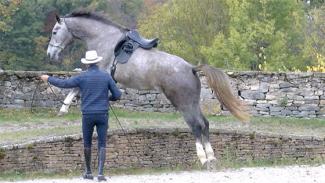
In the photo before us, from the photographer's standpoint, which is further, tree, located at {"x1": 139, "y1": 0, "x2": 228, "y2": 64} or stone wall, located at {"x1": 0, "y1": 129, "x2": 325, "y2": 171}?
tree, located at {"x1": 139, "y1": 0, "x2": 228, "y2": 64}

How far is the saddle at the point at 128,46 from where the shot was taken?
12.5 metres

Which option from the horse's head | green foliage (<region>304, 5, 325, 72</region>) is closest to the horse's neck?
the horse's head

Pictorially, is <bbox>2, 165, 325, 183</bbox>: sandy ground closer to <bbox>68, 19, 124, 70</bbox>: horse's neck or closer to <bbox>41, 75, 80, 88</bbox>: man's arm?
<bbox>41, 75, 80, 88</bbox>: man's arm

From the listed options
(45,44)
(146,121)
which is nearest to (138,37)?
(146,121)

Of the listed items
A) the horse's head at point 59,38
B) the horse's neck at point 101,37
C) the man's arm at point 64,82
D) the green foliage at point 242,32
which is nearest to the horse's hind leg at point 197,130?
the horse's neck at point 101,37

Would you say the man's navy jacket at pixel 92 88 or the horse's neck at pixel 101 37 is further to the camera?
the horse's neck at pixel 101 37

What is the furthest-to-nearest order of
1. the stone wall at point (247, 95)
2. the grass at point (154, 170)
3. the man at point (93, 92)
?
1. the stone wall at point (247, 95)
2. the grass at point (154, 170)
3. the man at point (93, 92)

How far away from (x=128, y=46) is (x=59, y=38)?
149cm

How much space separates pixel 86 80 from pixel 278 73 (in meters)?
8.91

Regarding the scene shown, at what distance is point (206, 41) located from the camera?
123 ft

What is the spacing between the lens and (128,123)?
16.0m

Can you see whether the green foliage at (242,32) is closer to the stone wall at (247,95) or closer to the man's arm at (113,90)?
the stone wall at (247,95)

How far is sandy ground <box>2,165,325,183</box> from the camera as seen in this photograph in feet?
34.4

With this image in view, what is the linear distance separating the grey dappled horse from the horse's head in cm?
16
